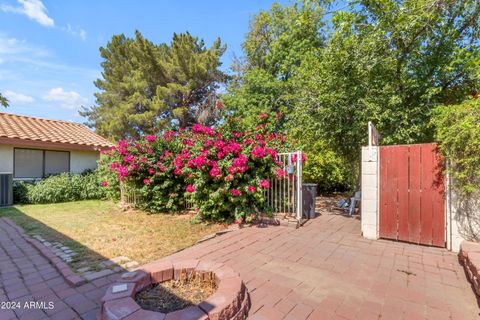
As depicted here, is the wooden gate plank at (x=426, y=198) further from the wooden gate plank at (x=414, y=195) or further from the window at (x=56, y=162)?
the window at (x=56, y=162)

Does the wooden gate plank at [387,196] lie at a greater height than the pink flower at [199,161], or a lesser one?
lesser

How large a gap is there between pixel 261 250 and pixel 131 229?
3.11 m

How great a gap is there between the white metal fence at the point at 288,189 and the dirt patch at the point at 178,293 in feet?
11.3

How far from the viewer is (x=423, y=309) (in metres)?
2.37

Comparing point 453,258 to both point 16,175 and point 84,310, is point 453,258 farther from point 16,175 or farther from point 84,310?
point 16,175

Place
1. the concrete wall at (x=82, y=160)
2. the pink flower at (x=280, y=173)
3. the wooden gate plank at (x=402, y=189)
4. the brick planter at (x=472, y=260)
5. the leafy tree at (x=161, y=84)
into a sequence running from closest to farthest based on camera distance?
the brick planter at (x=472, y=260) < the wooden gate plank at (x=402, y=189) < the pink flower at (x=280, y=173) < the concrete wall at (x=82, y=160) < the leafy tree at (x=161, y=84)

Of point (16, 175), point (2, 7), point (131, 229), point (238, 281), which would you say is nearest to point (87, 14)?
point (2, 7)

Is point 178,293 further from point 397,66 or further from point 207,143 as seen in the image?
point 397,66

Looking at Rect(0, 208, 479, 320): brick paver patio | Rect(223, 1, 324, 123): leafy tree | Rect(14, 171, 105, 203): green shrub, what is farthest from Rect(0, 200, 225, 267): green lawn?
Rect(223, 1, 324, 123): leafy tree

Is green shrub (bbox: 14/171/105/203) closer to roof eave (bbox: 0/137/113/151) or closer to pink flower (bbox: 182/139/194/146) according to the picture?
roof eave (bbox: 0/137/113/151)

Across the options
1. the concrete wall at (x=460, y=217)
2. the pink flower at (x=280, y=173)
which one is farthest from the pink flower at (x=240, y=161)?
the concrete wall at (x=460, y=217)

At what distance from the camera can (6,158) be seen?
30.0ft

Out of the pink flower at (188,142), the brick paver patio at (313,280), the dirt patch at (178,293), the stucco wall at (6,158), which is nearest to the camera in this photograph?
the dirt patch at (178,293)

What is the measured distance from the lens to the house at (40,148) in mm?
9164
